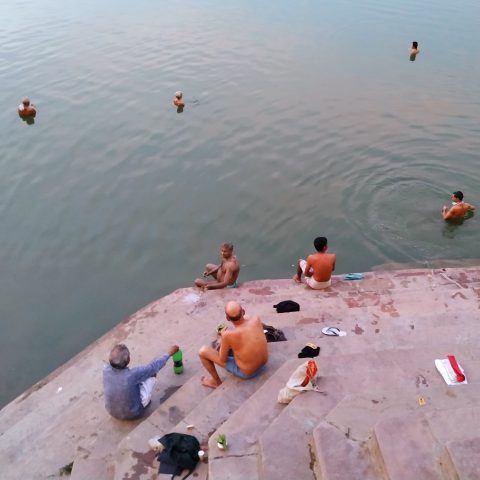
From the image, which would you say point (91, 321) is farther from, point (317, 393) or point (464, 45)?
point (464, 45)

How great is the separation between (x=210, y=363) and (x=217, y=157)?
9116 millimetres

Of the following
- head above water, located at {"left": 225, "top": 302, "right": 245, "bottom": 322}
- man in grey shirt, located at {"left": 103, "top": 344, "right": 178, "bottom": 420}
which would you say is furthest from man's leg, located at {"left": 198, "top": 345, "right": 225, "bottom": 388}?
head above water, located at {"left": 225, "top": 302, "right": 245, "bottom": 322}

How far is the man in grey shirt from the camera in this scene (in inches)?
251

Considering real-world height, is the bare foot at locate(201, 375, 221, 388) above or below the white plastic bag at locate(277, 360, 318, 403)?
below

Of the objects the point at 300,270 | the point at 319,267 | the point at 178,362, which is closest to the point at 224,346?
the point at 178,362

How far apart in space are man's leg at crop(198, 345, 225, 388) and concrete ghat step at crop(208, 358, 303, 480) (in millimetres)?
754

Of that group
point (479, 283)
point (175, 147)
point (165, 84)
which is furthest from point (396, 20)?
point (479, 283)

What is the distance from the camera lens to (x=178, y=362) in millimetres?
7500

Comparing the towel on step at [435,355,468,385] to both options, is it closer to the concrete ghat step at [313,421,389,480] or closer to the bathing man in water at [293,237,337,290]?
the concrete ghat step at [313,421,389,480]

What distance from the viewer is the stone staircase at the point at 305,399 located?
4.98 m

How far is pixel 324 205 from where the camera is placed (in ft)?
41.7

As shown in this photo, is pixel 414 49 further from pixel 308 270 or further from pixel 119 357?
pixel 119 357

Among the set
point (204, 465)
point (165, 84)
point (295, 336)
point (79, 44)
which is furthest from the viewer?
point (79, 44)

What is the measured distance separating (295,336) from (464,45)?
1871cm
